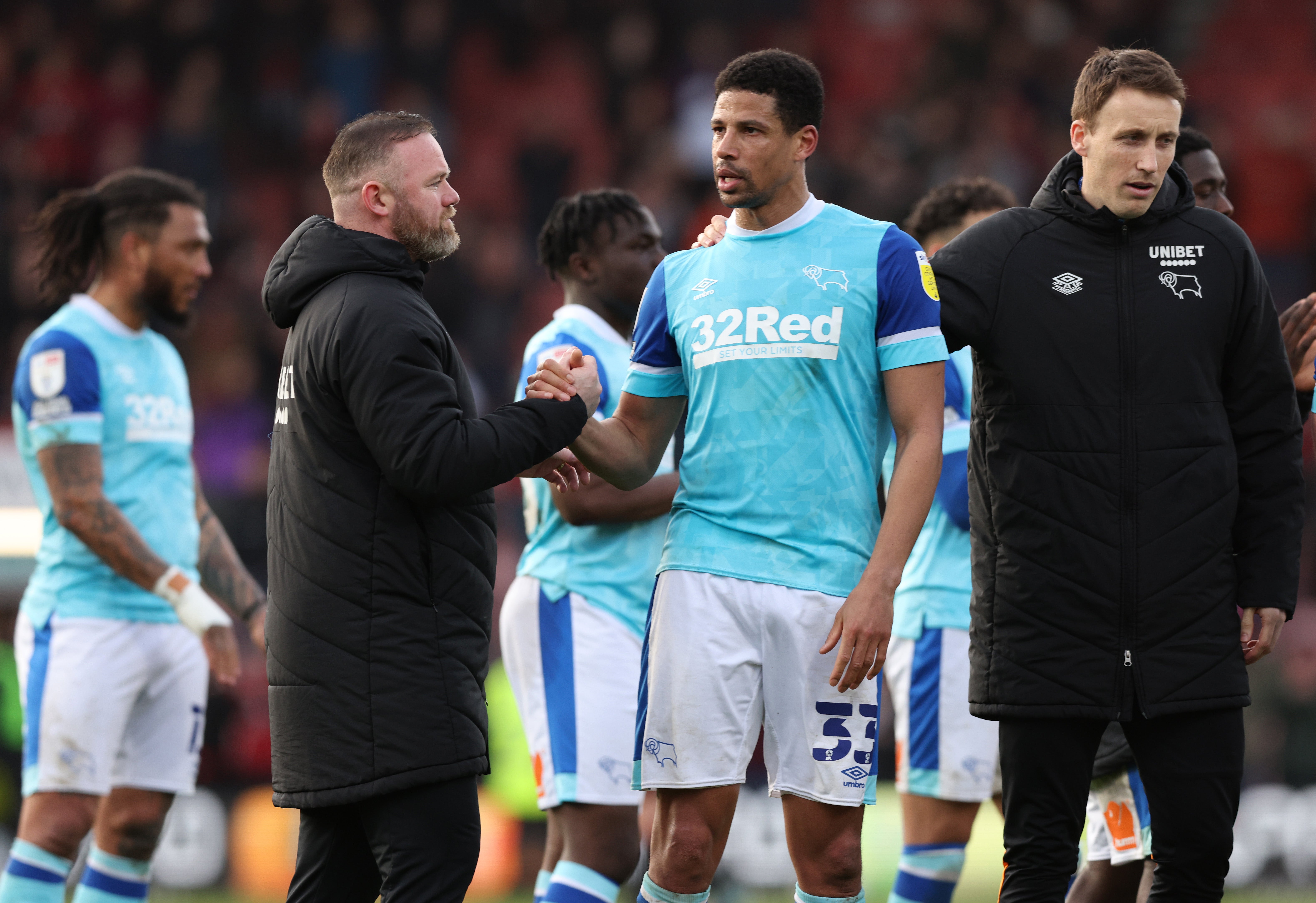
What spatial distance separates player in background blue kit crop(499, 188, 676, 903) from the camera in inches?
195

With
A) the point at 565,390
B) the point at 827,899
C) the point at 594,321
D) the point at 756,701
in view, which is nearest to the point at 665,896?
the point at 827,899

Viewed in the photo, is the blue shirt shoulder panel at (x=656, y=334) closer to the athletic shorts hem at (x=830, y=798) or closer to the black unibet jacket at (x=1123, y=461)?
the black unibet jacket at (x=1123, y=461)

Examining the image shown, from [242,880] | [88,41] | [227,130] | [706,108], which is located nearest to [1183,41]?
[706,108]

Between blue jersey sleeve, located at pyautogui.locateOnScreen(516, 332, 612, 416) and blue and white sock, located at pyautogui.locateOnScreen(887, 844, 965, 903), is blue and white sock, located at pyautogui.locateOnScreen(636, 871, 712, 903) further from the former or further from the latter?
blue jersey sleeve, located at pyautogui.locateOnScreen(516, 332, 612, 416)

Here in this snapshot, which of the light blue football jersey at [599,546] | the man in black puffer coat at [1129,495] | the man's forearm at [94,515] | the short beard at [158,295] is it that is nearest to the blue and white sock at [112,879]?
the man's forearm at [94,515]

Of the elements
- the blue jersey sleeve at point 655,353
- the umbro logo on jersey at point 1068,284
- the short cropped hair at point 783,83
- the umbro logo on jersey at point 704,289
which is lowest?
the blue jersey sleeve at point 655,353

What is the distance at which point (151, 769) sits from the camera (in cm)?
568

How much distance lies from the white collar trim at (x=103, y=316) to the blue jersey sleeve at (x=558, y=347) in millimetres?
1724

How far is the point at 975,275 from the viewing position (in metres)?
4.09

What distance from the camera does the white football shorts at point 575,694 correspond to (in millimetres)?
4965

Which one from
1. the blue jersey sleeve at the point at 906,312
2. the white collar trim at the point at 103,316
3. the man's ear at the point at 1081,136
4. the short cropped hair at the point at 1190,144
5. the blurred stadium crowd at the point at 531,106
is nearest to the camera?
the blue jersey sleeve at the point at 906,312

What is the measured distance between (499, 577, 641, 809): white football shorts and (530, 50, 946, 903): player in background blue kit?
3.31 feet

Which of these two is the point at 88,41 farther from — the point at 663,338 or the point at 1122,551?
the point at 1122,551

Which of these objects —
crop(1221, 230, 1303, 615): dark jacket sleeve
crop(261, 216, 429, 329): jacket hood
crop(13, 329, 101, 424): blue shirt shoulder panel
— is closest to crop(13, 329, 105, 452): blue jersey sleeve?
crop(13, 329, 101, 424): blue shirt shoulder panel
